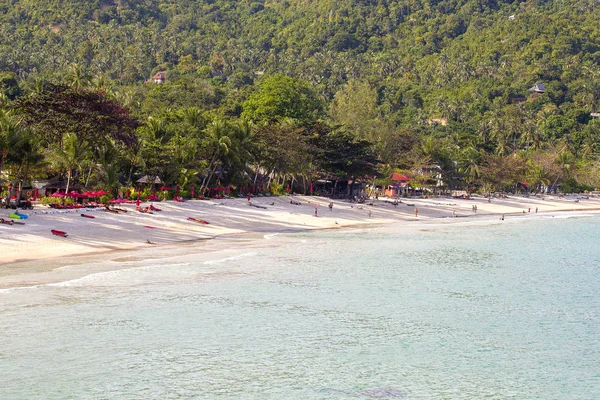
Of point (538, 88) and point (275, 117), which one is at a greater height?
point (538, 88)

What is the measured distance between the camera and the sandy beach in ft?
98.8

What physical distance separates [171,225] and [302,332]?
77.8 ft

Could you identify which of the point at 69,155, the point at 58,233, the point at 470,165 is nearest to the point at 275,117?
the point at 69,155

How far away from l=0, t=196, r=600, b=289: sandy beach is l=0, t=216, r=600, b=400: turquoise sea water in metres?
3.40

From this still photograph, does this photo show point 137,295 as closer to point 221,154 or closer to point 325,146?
point 221,154

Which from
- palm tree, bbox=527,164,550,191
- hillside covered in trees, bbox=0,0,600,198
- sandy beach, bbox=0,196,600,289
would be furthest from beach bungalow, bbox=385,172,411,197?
palm tree, bbox=527,164,550,191

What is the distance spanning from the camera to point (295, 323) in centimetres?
2119

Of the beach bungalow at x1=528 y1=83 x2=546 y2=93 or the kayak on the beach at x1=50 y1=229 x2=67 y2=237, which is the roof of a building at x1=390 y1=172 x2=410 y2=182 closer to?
the kayak on the beach at x1=50 y1=229 x2=67 y2=237

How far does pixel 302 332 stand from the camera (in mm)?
20203

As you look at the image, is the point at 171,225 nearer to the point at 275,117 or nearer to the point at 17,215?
the point at 17,215

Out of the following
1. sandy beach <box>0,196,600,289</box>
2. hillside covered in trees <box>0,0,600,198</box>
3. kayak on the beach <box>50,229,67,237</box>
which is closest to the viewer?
sandy beach <box>0,196,600,289</box>

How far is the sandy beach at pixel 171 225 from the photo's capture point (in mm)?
30100

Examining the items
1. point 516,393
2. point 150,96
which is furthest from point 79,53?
point 516,393

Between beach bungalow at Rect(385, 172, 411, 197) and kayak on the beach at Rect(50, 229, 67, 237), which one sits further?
beach bungalow at Rect(385, 172, 411, 197)
